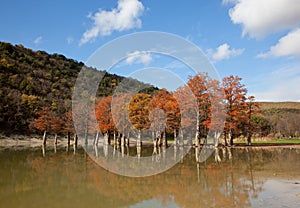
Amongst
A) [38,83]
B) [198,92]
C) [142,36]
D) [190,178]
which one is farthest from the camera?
[38,83]

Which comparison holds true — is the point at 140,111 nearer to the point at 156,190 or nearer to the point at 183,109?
the point at 183,109

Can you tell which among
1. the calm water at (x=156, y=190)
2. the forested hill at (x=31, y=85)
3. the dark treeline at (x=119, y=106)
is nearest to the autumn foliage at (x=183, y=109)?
the dark treeline at (x=119, y=106)

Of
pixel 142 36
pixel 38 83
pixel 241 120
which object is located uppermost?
pixel 38 83

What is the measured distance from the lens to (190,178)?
37.2 feet

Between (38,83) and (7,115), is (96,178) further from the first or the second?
(38,83)

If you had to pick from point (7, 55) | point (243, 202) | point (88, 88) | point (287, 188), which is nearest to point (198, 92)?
point (287, 188)

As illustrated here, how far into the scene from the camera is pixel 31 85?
2466 inches

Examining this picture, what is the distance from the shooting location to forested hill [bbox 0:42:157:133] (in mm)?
51344

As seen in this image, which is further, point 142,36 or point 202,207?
point 142,36

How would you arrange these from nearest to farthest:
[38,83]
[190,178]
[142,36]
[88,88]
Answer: [190,178]
[142,36]
[88,88]
[38,83]

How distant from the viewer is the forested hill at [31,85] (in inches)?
2021

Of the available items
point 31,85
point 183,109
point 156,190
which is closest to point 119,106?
point 183,109

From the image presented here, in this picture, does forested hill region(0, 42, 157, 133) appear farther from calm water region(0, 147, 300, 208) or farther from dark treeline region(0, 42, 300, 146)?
calm water region(0, 147, 300, 208)

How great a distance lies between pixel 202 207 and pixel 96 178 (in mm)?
6031
